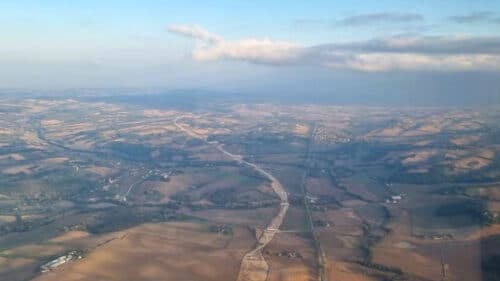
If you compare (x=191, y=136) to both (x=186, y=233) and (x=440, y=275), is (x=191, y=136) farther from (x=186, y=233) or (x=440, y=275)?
(x=440, y=275)

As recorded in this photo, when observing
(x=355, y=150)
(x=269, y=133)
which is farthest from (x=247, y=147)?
(x=355, y=150)

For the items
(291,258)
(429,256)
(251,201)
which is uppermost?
(251,201)

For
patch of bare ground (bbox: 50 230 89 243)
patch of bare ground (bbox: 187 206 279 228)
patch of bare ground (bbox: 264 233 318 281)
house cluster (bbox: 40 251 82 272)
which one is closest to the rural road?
patch of bare ground (bbox: 264 233 318 281)

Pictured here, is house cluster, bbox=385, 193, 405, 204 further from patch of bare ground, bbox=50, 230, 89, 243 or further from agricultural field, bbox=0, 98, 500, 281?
patch of bare ground, bbox=50, 230, 89, 243

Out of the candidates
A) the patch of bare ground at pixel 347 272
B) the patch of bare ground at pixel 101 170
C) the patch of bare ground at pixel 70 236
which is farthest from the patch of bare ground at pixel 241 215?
the patch of bare ground at pixel 101 170

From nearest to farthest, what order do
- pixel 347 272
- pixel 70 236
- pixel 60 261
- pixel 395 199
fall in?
pixel 347 272 < pixel 60 261 < pixel 70 236 < pixel 395 199

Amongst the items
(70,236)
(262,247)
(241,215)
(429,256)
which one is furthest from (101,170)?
(429,256)

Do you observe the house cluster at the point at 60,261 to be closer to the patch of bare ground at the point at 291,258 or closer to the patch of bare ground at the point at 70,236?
the patch of bare ground at the point at 70,236

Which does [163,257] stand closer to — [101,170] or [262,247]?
[262,247]
